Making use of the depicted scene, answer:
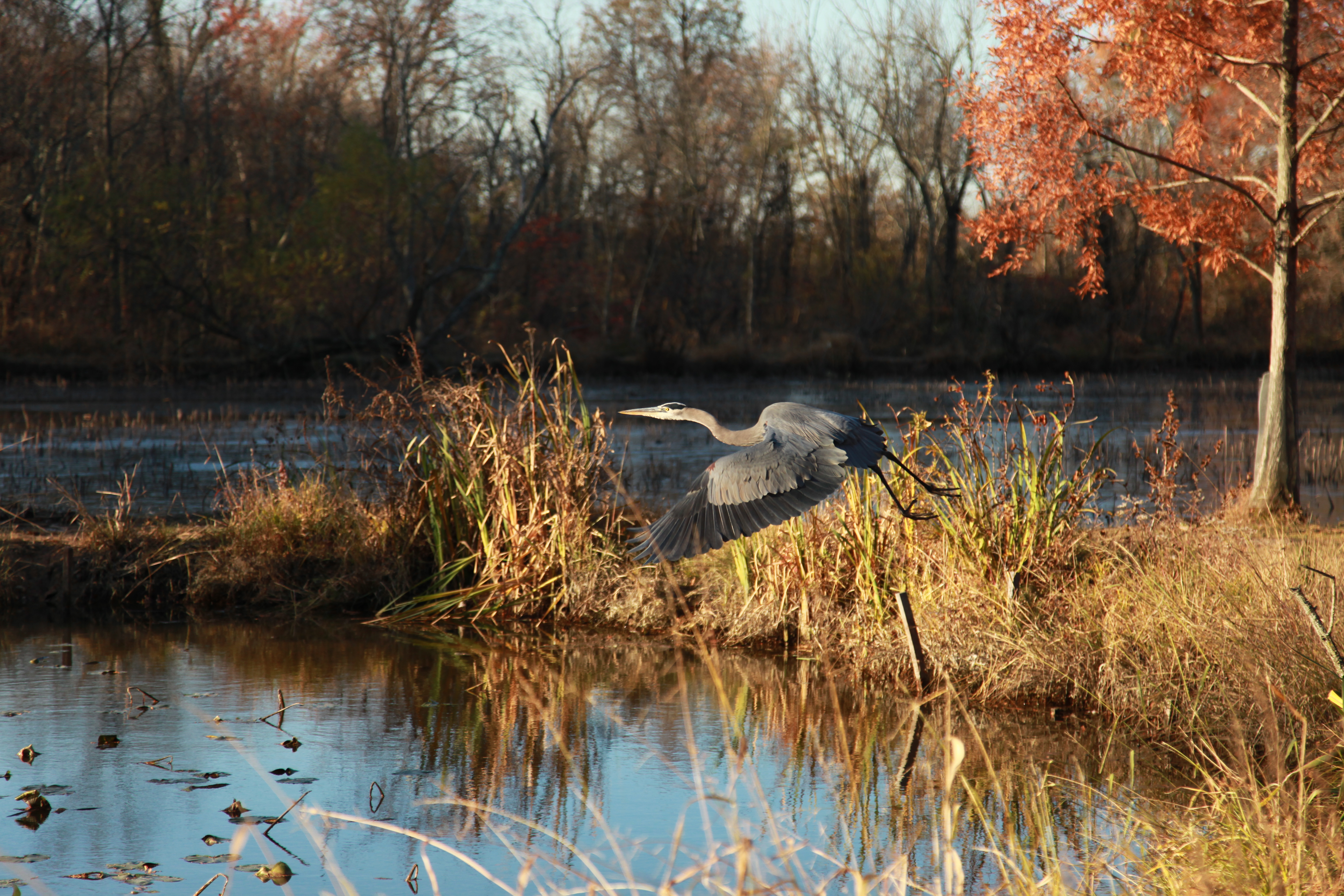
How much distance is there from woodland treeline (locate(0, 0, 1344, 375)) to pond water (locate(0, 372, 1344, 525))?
3530mm

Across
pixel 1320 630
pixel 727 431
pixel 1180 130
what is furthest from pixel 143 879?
pixel 1180 130

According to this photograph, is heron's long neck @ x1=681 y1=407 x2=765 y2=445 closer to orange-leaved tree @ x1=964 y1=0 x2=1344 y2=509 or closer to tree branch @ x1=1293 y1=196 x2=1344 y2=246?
orange-leaved tree @ x1=964 y1=0 x2=1344 y2=509

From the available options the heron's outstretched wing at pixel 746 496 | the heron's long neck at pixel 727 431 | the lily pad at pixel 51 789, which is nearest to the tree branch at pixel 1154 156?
the heron's long neck at pixel 727 431

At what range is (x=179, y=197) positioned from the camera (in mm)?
28422

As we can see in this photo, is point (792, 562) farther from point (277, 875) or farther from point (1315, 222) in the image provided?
point (1315, 222)

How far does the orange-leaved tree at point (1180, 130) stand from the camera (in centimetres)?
1023

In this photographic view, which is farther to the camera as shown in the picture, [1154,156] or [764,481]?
[1154,156]

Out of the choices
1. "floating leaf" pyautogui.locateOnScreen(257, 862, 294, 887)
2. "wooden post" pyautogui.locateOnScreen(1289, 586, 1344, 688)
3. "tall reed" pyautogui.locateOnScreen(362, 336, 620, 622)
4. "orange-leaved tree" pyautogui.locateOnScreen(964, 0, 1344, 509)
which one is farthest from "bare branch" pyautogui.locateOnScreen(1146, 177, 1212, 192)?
"floating leaf" pyautogui.locateOnScreen(257, 862, 294, 887)

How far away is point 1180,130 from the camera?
11.7 m

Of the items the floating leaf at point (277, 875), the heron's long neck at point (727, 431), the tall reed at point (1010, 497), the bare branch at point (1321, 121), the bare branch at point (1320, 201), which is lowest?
the floating leaf at point (277, 875)

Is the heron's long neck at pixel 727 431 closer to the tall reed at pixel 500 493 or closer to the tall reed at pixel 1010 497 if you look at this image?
the tall reed at pixel 1010 497

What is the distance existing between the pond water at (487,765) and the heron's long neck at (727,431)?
923 millimetres

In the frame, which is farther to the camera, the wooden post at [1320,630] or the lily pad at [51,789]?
the lily pad at [51,789]

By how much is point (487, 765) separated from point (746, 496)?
2.34 m
